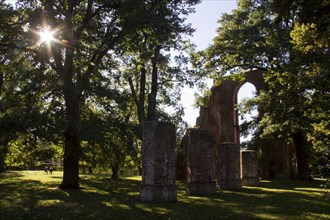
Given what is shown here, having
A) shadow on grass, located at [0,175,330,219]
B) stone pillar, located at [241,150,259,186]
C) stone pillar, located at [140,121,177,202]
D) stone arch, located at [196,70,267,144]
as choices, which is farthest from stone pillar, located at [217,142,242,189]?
stone arch, located at [196,70,267,144]

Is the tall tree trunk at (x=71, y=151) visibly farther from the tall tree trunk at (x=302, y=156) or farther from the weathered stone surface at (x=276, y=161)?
the weathered stone surface at (x=276, y=161)

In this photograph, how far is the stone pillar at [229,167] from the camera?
20.4m

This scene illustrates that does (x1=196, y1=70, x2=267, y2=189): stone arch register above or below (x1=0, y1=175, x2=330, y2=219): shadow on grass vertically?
above

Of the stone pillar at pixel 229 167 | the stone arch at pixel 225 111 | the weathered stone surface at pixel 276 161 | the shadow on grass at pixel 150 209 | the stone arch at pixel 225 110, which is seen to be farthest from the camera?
the stone arch at pixel 225 110

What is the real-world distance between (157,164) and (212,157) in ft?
14.8

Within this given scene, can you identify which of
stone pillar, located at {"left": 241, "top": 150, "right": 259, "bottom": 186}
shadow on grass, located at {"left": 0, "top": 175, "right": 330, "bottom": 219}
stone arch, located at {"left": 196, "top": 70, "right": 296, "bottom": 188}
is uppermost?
stone arch, located at {"left": 196, "top": 70, "right": 296, "bottom": 188}

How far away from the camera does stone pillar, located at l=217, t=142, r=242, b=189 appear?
20.4 meters

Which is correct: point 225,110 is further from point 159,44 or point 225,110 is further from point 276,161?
point 159,44

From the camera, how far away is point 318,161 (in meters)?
10.6

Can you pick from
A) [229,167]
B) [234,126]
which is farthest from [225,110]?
[229,167]

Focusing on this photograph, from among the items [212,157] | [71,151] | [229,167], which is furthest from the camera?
[229,167]

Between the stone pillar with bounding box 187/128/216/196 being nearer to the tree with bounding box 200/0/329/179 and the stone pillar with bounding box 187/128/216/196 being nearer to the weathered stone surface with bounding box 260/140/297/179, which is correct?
the tree with bounding box 200/0/329/179

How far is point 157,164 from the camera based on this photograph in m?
13.5

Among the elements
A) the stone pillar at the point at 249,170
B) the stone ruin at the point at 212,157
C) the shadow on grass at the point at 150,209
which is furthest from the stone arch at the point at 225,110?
the shadow on grass at the point at 150,209
